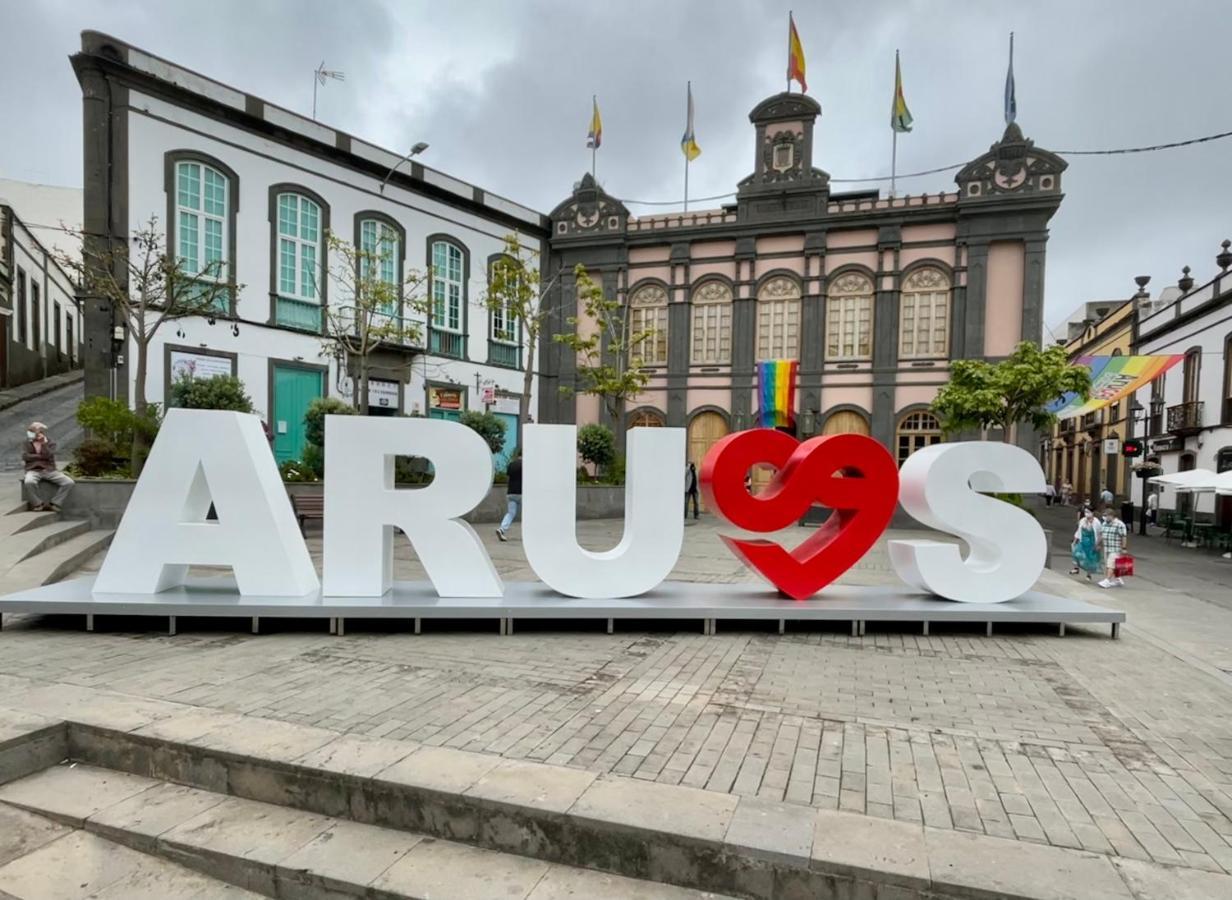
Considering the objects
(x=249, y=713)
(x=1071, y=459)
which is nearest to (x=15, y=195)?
(x=249, y=713)

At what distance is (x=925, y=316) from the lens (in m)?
22.5

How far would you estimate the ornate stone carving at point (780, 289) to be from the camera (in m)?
23.8

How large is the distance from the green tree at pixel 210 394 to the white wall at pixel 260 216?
100 inches

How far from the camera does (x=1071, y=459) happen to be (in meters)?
39.6

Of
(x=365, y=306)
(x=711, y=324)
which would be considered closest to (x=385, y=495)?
(x=365, y=306)

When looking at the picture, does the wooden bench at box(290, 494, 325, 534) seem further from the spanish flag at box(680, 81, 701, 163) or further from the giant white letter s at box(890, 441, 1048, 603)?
the spanish flag at box(680, 81, 701, 163)

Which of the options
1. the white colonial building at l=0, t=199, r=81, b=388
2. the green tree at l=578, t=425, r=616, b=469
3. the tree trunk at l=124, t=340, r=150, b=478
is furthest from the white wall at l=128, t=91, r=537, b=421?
the white colonial building at l=0, t=199, r=81, b=388

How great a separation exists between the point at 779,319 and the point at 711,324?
2.45 meters

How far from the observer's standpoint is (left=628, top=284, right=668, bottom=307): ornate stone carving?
25.3m

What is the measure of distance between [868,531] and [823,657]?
1.65m

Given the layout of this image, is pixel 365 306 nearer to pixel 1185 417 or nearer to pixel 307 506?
pixel 307 506

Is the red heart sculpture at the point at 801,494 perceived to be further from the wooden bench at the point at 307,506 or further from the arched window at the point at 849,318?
the arched window at the point at 849,318

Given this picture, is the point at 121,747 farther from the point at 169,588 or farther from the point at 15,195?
the point at 15,195

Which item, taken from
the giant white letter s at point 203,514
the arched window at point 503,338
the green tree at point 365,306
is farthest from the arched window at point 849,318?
the giant white letter s at point 203,514
